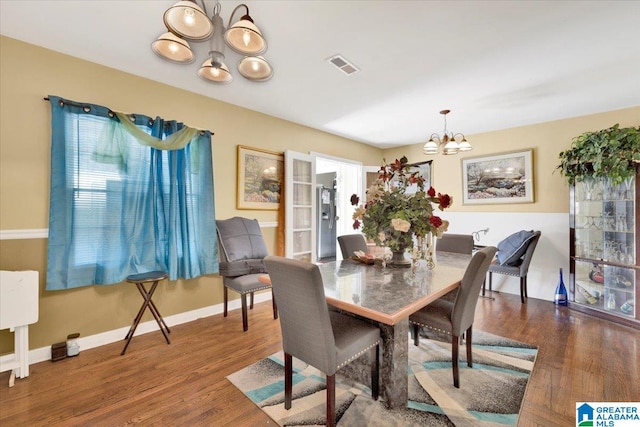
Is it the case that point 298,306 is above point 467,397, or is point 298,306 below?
above

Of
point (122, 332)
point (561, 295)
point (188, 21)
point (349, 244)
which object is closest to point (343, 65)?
point (188, 21)

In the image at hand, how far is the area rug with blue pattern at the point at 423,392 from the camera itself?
5.26 ft

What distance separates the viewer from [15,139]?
7.07ft

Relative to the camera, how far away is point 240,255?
122 inches

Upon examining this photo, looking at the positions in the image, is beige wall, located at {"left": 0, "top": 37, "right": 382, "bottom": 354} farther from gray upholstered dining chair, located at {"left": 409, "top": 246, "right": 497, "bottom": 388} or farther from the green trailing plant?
the green trailing plant

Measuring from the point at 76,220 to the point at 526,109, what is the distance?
5.09 meters

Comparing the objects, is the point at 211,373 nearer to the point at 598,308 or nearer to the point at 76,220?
the point at 76,220

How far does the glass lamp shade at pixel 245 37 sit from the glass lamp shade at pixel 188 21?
123 millimetres

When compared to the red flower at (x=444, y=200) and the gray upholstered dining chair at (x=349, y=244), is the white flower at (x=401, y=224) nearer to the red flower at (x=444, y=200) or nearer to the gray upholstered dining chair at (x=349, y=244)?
the red flower at (x=444, y=200)

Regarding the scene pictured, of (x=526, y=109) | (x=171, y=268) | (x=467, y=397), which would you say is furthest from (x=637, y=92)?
(x=171, y=268)

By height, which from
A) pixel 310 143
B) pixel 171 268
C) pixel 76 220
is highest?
pixel 310 143

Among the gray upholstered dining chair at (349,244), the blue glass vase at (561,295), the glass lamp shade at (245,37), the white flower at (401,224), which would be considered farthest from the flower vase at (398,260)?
the blue glass vase at (561,295)

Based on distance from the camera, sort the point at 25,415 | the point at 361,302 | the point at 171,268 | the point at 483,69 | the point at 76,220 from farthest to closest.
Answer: the point at 171,268 → the point at 483,69 → the point at 76,220 → the point at 25,415 → the point at 361,302

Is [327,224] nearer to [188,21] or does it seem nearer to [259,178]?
[259,178]
